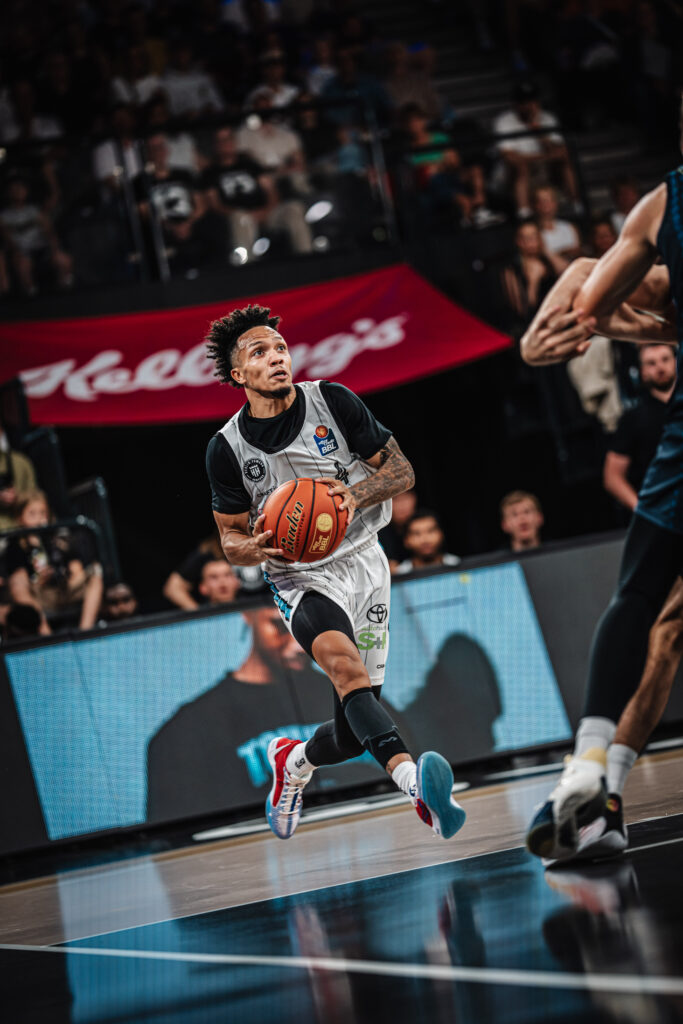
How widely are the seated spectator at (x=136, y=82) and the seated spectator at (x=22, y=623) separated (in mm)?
6538

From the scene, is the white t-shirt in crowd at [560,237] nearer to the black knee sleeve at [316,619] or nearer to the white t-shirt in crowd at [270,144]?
the white t-shirt in crowd at [270,144]

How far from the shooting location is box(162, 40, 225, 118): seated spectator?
1361cm

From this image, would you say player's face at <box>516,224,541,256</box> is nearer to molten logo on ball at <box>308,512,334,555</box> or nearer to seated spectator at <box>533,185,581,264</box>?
seated spectator at <box>533,185,581,264</box>

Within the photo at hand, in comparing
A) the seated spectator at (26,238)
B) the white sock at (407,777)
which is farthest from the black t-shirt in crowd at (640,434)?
the seated spectator at (26,238)

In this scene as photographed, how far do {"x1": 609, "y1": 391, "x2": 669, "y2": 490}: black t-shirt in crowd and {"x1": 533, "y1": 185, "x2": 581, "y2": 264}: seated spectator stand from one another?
3193 mm

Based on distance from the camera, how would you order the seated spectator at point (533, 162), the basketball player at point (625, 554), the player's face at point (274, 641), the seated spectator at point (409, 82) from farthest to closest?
the seated spectator at point (409, 82) → the seated spectator at point (533, 162) → the player's face at point (274, 641) → the basketball player at point (625, 554)

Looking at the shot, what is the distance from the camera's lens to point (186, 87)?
13672 mm

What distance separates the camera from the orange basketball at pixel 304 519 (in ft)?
16.8

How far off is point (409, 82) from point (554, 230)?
367 cm

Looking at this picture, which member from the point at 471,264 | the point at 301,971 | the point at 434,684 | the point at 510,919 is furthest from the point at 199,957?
the point at 471,264

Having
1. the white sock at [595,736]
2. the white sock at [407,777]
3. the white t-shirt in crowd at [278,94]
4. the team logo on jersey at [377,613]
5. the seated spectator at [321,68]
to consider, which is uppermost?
the seated spectator at [321,68]

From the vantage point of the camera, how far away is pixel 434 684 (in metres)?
8.52

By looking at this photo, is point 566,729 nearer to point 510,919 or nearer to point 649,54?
point 510,919

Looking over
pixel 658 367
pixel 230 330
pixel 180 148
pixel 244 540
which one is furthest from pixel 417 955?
pixel 180 148
